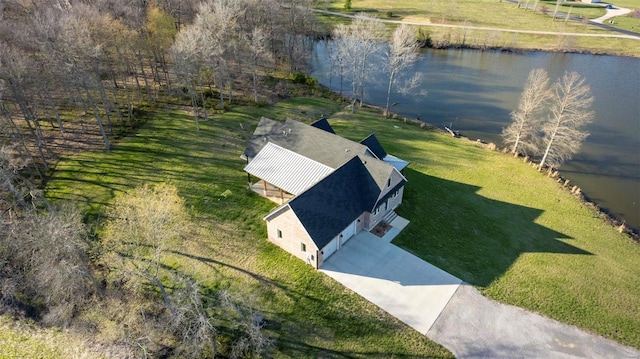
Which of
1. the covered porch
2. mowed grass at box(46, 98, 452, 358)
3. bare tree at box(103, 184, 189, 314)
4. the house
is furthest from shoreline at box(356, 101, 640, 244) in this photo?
bare tree at box(103, 184, 189, 314)

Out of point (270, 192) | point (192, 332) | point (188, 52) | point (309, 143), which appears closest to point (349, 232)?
point (270, 192)

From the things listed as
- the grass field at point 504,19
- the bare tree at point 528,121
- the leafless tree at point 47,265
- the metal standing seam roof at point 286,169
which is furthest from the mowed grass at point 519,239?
the grass field at point 504,19

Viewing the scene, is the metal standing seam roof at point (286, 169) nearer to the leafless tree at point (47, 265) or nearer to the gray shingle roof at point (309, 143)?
the gray shingle roof at point (309, 143)

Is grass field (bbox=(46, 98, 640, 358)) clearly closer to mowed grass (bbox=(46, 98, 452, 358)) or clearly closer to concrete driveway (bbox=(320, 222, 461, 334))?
mowed grass (bbox=(46, 98, 452, 358))

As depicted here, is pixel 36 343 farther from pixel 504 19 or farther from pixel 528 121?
pixel 504 19

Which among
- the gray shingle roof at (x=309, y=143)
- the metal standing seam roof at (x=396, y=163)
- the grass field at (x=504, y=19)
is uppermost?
the grass field at (x=504, y=19)

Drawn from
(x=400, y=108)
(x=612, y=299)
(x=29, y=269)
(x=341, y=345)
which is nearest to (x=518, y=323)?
(x=612, y=299)

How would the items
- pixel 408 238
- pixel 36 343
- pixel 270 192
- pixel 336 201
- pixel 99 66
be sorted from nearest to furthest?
pixel 36 343, pixel 336 201, pixel 408 238, pixel 270 192, pixel 99 66

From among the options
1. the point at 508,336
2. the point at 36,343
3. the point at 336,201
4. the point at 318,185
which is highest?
the point at 318,185
